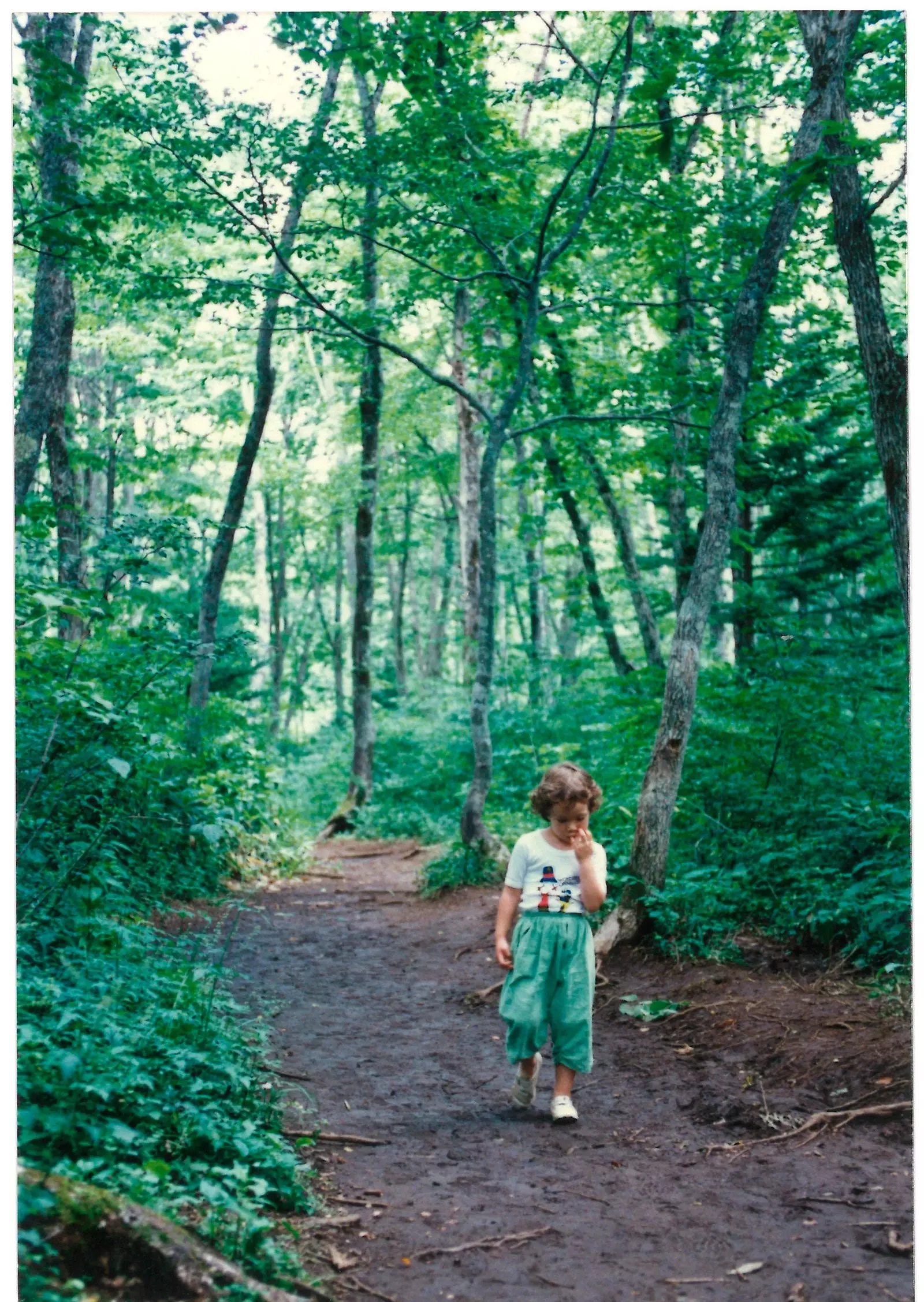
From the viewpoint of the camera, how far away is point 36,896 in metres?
4.32

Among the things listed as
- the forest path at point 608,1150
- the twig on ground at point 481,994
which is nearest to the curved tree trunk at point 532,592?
the twig on ground at point 481,994

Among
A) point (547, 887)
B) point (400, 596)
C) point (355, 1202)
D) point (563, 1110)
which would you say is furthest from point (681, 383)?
point (400, 596)

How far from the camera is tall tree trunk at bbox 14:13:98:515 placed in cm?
558

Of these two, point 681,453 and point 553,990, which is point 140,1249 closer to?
point 553,990

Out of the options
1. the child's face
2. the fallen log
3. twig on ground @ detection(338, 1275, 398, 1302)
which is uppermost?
the child's face

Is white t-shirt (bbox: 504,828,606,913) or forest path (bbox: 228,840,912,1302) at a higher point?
white t-shirt (bbox: 504,828,606,913)

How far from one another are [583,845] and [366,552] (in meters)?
11.2

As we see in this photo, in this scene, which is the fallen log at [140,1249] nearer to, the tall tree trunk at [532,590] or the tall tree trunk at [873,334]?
the tall tree trunk at [873,334]

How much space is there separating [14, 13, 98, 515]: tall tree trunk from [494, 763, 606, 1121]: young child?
3088 mm

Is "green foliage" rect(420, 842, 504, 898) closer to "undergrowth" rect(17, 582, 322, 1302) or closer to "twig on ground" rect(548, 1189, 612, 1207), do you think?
"undergrowth" rect(17, 582, 322, 1302)

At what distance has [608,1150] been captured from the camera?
3893 mm

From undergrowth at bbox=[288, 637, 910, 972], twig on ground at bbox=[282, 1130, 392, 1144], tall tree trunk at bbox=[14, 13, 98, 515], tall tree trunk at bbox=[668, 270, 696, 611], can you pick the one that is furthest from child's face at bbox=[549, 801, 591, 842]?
tall tree trunk at bbox=[668, 270, 696, 611]

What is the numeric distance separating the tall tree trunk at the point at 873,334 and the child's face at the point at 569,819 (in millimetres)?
2085

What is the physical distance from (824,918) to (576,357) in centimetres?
822
